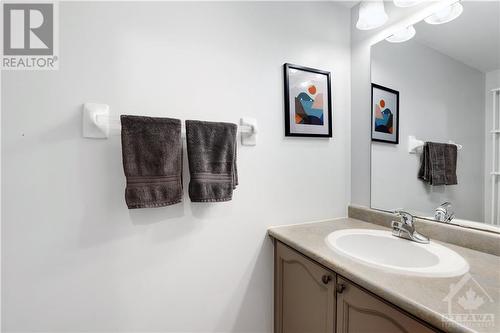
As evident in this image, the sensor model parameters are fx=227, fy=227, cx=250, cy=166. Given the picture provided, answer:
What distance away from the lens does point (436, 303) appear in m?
0.59

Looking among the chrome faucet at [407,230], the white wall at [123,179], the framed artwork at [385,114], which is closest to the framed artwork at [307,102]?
the white wall at [123,179]

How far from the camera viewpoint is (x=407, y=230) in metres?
1.08

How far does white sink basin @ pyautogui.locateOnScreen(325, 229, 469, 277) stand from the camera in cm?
77

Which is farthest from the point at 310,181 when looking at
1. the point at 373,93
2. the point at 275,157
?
the point at 373,93

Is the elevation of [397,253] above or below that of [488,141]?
below

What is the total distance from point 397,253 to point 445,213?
0.29m

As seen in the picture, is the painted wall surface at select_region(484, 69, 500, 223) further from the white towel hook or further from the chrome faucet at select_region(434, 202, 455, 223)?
the white towel hook

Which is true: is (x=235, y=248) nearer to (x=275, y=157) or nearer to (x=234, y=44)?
(x=275, y=157)

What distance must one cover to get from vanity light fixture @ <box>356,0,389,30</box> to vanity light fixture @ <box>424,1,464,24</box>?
219 millimetres

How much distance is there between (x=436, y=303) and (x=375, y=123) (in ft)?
3.47

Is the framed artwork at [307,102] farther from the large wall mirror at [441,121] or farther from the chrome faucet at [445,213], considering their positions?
the chrome faucet at [445,213]

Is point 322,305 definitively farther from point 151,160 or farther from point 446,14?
point 446,14

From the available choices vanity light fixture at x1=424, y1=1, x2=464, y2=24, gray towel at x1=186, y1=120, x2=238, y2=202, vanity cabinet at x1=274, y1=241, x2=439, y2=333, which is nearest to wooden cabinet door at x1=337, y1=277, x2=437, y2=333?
vanity cabinet at x1=274, y1=241, x2=439, y2=333

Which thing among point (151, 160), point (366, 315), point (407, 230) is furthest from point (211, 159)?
point (407, 230)
